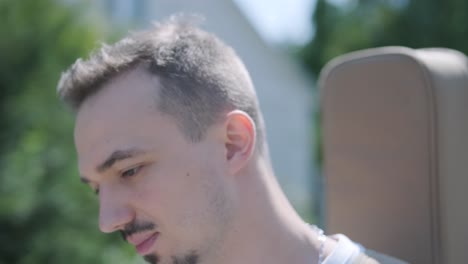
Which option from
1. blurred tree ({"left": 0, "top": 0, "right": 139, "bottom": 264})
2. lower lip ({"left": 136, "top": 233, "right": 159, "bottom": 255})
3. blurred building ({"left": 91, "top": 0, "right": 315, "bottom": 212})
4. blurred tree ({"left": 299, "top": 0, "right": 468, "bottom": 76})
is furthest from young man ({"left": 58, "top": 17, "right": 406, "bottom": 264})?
blurred tree ({"left": 299, "top": 0, "right": 468, "bottom": 76})

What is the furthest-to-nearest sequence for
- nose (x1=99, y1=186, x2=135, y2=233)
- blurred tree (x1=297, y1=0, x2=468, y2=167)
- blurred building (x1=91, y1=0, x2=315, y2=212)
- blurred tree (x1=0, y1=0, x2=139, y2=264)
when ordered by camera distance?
blurred building (x1=91, y1=0, x2=315, y2=212) < blurred tree (x1=297, y1=0, x2=468, y2=167) < blurred tree (x1=0, y1=0, x2=139, y2=264) < nose (x1=99, y1=186, x2=135, y2=233)

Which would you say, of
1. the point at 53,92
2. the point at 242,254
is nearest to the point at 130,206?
the point at 242,254

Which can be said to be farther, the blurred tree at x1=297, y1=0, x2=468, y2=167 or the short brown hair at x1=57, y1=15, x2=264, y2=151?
the blurred tree at x1=297, y1=0, x2=468, y2=167

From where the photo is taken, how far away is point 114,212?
1706 mm

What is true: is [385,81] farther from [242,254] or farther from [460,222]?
[242,254]

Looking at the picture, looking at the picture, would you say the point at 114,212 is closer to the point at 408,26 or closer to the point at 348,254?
the point at 348,254

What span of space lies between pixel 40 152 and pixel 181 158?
9.76 ft

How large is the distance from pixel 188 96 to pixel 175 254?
37cm

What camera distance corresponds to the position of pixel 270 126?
14.4 metres

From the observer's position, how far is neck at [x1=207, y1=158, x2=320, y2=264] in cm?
176

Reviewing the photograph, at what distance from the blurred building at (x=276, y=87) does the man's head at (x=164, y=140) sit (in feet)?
24.9

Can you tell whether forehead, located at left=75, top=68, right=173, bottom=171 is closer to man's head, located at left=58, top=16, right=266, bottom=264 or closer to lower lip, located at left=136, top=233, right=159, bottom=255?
man's head, located at left=58, top=16, right=266, bottom=264

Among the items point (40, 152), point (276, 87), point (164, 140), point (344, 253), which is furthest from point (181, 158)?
point (276, 87)

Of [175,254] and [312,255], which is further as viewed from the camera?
[312,255]
